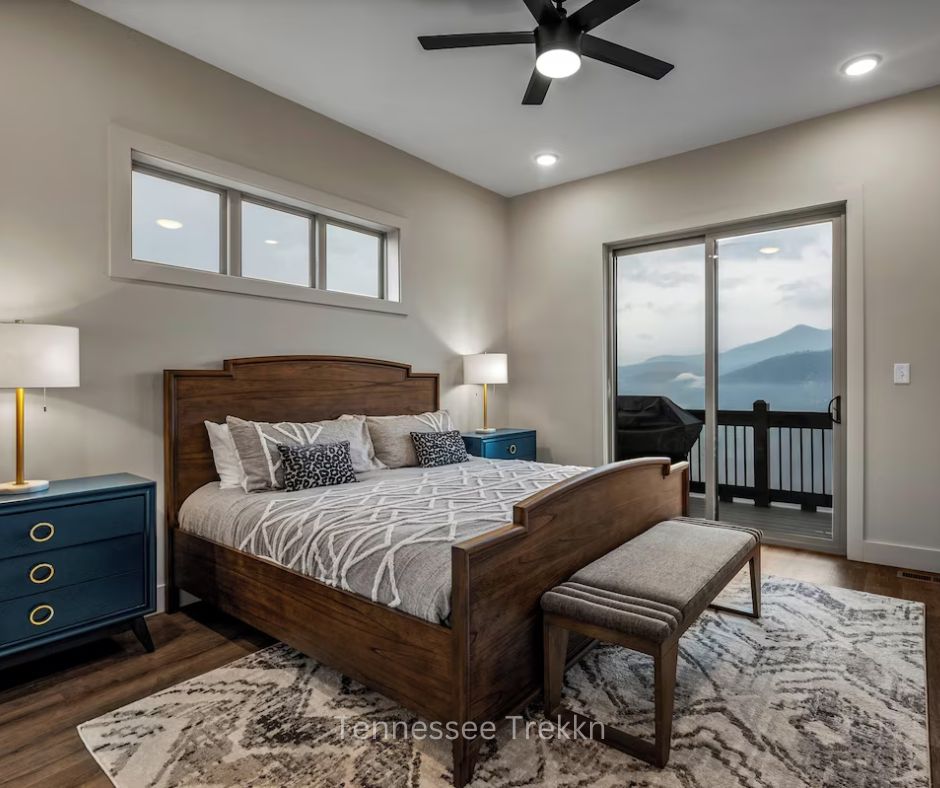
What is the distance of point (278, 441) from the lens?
9.52 ft

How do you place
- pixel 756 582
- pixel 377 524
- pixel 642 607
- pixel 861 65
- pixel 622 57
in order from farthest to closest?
pixel 861 65 → pixel 756 582 → pixel 622 57 → pixel 377 524 → pixel 642 607

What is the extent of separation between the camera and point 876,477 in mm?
3525

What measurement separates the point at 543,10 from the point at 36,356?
2.43m

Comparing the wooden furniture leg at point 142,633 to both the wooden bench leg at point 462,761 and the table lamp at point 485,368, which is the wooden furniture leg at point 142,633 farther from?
the table lamp at point 485,368

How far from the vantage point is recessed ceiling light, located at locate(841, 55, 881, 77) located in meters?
3.01

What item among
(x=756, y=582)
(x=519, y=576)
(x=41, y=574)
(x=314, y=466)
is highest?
(x=314, y=466)

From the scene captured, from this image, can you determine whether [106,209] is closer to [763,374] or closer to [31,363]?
[31,363]

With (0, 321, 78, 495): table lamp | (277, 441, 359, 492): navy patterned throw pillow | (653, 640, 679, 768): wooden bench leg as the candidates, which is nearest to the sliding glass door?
(277, 441, 359, 492): navy patterned throw pillow

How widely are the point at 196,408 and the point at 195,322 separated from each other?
469mm

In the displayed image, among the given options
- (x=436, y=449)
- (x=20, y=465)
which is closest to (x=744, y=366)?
(x=436, y=449)

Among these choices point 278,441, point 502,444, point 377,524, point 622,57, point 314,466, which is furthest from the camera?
point 502,444

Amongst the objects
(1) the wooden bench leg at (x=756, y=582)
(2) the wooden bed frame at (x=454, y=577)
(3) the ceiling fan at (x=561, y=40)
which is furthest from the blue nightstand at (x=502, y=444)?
(3) the ceiling fan at (x=561, y=40)

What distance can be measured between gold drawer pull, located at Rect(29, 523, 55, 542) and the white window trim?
1219 millimetres

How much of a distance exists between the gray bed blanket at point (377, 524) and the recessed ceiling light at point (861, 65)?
272 cm
